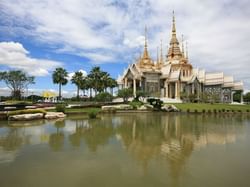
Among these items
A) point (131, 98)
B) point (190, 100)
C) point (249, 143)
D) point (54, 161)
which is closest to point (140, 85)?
point (131, 98)

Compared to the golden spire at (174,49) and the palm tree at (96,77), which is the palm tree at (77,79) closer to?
the palm tree at (96,77)

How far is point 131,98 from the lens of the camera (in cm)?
5472

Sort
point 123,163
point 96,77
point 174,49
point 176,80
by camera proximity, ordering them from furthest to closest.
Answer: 1. point 174,49
2. point 176,80
3. point 96,77
4. point 123,163

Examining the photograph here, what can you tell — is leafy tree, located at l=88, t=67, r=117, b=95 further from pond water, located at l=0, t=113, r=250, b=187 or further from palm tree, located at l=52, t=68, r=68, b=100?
pond water, located at l=0, t=113, r=250, b=187

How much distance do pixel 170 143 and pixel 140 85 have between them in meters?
50.6

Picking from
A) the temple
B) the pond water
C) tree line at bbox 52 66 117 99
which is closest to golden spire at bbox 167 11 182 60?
the temple

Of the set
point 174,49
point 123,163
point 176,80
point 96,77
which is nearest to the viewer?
point 123,163

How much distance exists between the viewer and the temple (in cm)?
6134

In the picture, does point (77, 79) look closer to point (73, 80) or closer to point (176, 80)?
point (73, 80)

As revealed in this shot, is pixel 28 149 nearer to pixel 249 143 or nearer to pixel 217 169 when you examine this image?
pixel 217 169

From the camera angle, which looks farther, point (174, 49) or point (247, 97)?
point (247, 97)

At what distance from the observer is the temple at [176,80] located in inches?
2415

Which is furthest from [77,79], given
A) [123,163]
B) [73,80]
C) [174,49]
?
[123,163]

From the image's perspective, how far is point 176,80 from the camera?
60.8 m
